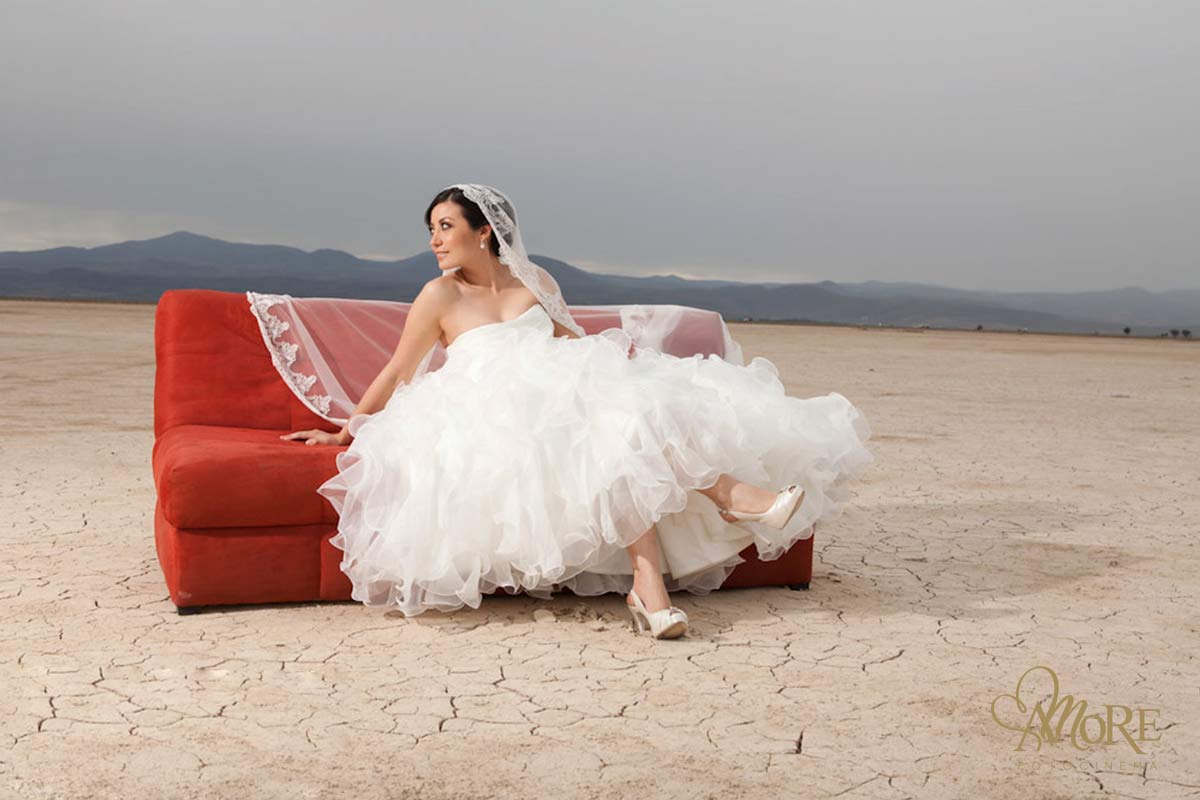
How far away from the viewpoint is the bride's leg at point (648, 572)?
3230 millimetres

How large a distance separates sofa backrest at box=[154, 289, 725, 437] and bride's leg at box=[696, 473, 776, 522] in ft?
5.52

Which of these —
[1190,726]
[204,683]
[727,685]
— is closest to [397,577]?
[204,683]

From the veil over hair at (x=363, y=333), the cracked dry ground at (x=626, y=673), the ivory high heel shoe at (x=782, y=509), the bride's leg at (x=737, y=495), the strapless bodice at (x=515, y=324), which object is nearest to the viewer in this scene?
the cracked dry ground at (x=626, y=673)

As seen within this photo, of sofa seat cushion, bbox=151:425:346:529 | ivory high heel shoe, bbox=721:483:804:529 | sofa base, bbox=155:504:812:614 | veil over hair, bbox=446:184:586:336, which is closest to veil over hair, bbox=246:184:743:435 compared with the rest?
veil over hair, bbox=446:184:586:336


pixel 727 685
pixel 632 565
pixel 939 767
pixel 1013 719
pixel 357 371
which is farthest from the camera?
pixel 357 371

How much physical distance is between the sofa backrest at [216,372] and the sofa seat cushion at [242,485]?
0.73 metres

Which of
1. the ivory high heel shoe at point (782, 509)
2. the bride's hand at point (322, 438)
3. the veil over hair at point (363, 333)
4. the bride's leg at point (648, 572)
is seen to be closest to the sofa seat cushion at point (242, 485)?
the bride's hand at point (322, 438)

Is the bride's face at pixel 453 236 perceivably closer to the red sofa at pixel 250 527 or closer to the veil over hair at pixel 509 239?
the veil over hair at pixel 509 239

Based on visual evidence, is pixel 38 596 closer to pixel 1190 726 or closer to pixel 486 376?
pixel 486 376

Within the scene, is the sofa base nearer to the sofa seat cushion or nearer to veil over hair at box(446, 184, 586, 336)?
the sofa seat cushion

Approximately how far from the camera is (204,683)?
276 centimetres

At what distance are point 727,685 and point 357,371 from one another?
89.1 inches

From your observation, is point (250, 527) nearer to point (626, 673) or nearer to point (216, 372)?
point (216, 372)

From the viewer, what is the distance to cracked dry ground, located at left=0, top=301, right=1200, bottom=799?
7.52 feet
